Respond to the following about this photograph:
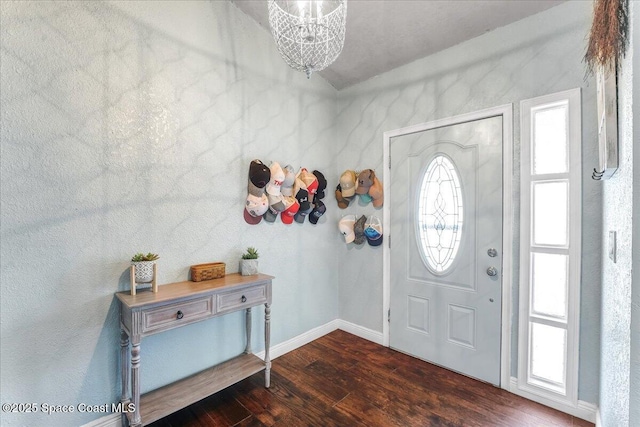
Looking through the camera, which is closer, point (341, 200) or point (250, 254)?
point (250, 254)

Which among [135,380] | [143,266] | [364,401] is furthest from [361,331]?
[143,266]

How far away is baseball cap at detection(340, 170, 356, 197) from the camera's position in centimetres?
293

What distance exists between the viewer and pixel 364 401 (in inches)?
78.7

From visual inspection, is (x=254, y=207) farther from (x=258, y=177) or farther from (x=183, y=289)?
(x=183, y=289)

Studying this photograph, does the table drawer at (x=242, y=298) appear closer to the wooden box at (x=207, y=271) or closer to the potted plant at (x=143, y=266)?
the wooden box at (x=207, y=271)

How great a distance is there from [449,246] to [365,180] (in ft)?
3.23

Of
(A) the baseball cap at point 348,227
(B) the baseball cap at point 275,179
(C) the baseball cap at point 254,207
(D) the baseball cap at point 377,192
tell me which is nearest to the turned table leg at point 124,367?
(C) the baseball cap at point 254,207

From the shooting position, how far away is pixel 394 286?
2.77 metres

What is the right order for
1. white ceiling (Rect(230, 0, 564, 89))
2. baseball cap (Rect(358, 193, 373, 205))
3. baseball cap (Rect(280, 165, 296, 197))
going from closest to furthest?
white ceiling (Rect(230, 0, 564, 89)) < baseball cap (Rect(280, 165, 296, 197)) < baseball cap (Rect(358, 193, 373, 205))

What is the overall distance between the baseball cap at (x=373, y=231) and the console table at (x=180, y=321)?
1.17 metres

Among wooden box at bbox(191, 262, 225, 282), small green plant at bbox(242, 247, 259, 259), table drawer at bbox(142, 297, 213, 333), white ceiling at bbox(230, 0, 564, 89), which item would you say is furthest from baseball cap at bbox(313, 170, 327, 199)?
table drawer at bbox(142, 297, 213, 333)

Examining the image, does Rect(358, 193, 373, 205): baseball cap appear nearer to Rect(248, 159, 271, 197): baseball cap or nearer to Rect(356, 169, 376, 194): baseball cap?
Rect(356, 169, 376, 194): baseball cap

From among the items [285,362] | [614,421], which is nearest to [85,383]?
[285,362]

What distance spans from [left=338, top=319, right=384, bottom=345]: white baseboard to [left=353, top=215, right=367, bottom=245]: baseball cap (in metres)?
0.92
